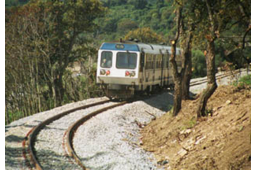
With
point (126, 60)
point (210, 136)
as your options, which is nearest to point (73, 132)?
point (210, 136)

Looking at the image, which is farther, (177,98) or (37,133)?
(177,98)

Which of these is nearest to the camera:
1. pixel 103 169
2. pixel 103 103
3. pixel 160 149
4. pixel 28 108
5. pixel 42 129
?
pixel 103 169

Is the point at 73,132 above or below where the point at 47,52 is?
below

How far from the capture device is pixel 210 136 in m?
9.55

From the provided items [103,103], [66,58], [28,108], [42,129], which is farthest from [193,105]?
[66,58]

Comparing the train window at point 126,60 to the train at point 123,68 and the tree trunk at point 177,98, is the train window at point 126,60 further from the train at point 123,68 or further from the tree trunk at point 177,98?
the tree trunk at point 177,98

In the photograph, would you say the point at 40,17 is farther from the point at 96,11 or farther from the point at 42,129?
the point at 42,129

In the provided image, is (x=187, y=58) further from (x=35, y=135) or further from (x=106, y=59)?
(x=35, y=135)

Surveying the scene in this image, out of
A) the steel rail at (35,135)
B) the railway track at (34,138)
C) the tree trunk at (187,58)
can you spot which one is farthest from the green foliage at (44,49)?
the tree trunk at (187,58)

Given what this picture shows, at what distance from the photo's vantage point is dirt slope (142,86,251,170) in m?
8.04

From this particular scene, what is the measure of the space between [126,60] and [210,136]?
1005cm

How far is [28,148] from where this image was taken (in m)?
9.99

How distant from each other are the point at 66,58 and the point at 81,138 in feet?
60.1

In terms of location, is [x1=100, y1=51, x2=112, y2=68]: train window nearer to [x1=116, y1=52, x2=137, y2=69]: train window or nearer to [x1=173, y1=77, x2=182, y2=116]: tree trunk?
[x1=116, y1=52, x2=137, y2=69]: train window
